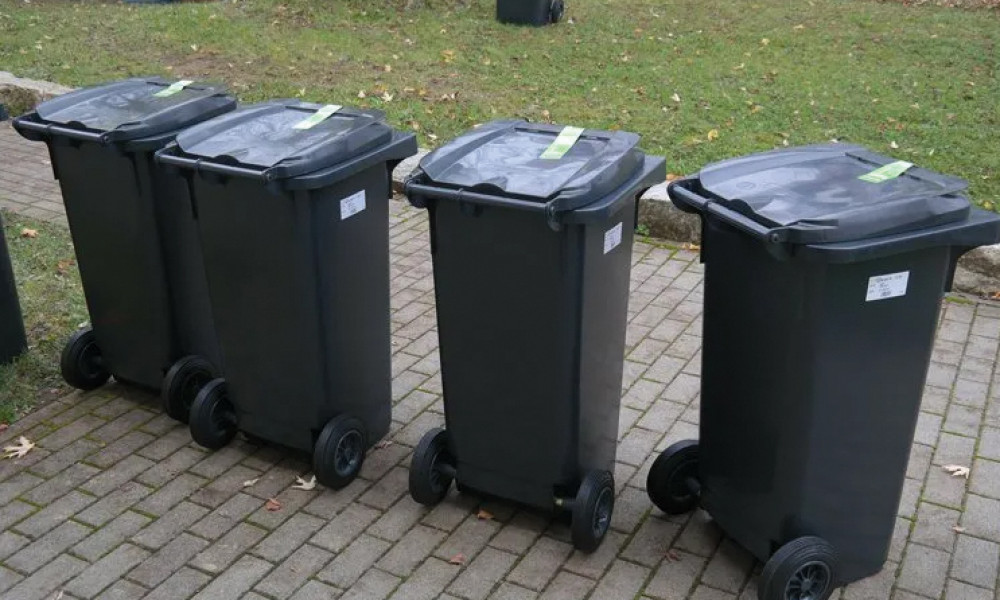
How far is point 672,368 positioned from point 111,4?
419 inches

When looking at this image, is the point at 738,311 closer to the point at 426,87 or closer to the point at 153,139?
the point at 153,139

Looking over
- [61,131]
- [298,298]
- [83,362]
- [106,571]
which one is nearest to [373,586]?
[106,571]

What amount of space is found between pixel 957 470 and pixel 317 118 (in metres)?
3.10

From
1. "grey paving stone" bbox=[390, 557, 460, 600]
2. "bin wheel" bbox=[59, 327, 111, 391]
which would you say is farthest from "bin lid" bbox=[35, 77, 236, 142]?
"grey paving stone" bbox=[390, 557, 460, 600]

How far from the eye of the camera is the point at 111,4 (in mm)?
13133

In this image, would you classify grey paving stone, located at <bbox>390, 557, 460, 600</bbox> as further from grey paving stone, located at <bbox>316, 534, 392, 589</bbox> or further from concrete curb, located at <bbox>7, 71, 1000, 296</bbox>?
concrete curb, located at <bbox>7, 71, 1000, 296</bbox>

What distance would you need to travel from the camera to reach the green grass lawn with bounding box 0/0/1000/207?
27.1ft

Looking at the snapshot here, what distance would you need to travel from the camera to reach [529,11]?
1153 centimetres

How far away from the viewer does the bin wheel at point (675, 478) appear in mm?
3980

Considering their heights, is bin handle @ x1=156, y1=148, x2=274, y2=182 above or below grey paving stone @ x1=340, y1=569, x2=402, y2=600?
above

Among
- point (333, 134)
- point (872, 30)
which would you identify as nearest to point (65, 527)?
point (333, 134)

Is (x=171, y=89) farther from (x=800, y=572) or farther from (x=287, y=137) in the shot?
(x=800, y=572)

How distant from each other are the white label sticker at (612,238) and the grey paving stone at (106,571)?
209cm

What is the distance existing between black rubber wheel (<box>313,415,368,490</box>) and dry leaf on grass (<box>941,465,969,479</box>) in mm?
2495
